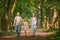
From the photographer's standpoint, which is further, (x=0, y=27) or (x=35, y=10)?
(x=35, y=10)

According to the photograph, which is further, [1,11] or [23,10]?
[23,10]

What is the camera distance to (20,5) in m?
40.8

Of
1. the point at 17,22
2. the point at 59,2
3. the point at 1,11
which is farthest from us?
the point at 1,11

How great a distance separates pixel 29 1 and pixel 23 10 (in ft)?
17.2

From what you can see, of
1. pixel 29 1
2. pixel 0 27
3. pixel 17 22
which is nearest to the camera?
pixel 17 22

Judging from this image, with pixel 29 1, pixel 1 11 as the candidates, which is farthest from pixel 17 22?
pixel 29 1

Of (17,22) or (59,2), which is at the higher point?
(59,2)

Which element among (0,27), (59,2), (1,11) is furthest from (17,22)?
(0,27)

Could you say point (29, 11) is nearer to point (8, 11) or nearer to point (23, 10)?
point (23, 10)

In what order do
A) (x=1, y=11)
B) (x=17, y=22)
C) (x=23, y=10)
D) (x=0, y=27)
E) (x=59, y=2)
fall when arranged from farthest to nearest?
(x=23, y=10) → (x=0, y=27) → (x=1, y=11) → (x=59, y=2) → (x=17, y=22)

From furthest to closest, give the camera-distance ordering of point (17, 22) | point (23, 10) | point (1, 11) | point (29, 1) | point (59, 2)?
point (23, 10) < point (29, 1) < point (1, 11) < point (59, 2) < point (17, 22)

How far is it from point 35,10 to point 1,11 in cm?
1615

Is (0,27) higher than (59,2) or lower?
lower

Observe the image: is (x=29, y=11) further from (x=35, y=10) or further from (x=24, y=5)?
(x=24, y=5)
